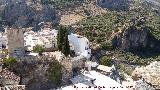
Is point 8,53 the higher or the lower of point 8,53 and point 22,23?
the higher

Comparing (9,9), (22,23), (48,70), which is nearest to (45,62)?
(48,70)

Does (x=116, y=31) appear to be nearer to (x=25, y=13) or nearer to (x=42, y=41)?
(x=42, y=41)

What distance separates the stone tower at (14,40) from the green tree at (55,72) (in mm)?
4680

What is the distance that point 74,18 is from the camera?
409 feet

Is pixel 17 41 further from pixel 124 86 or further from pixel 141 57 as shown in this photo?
pixel 141 57

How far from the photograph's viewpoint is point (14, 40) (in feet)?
170

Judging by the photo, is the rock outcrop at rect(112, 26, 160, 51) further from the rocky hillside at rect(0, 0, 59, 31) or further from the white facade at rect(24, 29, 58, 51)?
the rocky hillside at rect(0, 0, 59, 31)

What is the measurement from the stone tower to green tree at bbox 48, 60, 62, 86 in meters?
4.68

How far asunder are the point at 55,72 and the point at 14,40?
22.2 feet

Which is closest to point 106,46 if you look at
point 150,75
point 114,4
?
point 150,75

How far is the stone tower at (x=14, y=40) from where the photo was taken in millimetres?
51156

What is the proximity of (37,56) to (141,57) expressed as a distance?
4516 cm

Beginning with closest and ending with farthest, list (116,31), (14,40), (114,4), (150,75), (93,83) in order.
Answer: (14,40)
(93,83)
(150,75)
(116,31)
(114,4)

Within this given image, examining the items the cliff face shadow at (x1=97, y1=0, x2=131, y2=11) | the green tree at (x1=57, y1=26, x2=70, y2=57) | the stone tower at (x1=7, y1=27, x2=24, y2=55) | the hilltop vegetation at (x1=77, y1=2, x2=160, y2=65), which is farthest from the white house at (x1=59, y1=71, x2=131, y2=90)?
the cliff face shadow at (x1=97, y1=0, x2=131, y2=11)
